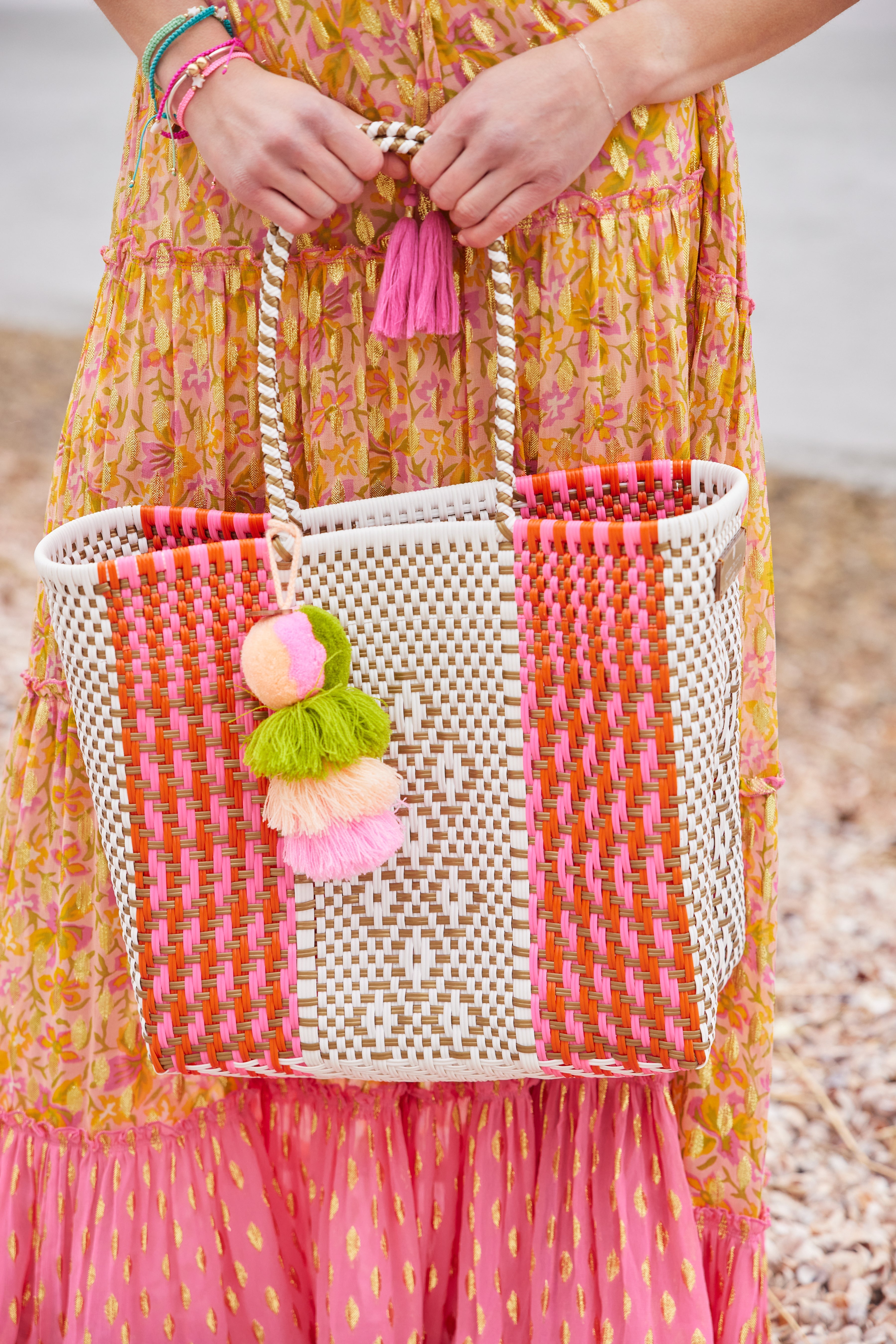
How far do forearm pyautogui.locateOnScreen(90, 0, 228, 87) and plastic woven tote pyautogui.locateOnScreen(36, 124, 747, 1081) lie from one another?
0.47 feet

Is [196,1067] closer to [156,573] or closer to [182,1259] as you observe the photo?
[182,1259]

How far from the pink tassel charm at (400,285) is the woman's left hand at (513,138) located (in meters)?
0.04

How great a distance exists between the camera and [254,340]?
2.70 feet

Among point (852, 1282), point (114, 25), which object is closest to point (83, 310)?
point (114, 25)

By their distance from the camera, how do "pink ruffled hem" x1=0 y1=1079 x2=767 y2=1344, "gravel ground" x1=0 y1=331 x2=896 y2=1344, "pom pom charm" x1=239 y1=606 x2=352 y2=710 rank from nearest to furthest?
1. "pom pom charm" x1=239 y1=606 x2=352 y2=710
2. "pink ruffled hem" x1=0 y1=1079 x2=767 y2=1344
3. "gravel ground" x1=0 y1=331 x2=896 y2=1344

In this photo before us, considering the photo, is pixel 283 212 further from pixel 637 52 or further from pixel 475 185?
pixel 637 52

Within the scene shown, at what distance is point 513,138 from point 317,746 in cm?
43

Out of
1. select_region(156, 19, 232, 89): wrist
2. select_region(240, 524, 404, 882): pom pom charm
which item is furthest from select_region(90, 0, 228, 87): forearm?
select_region(240, 524, 404, 882): pom pom charm

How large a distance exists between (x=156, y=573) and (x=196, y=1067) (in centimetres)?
38

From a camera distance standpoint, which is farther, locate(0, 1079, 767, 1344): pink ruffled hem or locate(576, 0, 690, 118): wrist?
locate(0, 1079, 767, 1344): pink ruffled hem

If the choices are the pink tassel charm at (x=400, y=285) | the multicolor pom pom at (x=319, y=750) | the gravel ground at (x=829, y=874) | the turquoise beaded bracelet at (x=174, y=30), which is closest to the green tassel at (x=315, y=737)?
the multicolor pom pom at (x=319, y=750)

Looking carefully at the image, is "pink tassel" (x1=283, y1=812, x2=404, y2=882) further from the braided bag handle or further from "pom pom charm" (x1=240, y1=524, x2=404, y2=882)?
the braided bag handle

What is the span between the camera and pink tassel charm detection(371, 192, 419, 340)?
0.76 m

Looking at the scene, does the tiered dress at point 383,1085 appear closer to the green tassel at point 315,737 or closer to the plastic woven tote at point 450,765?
the plastic woven tote at point 450,765
